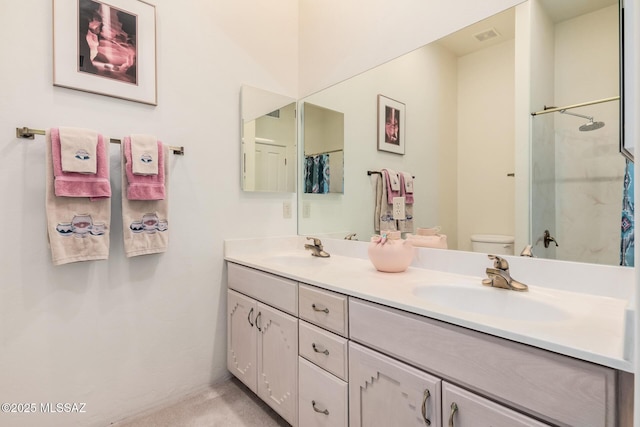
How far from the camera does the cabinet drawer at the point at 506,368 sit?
2.10 ft

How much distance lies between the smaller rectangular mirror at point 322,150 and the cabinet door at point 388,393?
120 cm

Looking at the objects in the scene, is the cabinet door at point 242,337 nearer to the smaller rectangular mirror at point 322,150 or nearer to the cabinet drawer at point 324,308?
the cabinet drawer at point 324,308

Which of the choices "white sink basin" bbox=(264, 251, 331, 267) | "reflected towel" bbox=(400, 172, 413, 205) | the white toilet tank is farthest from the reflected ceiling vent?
"white sink basin" bbox=(264, 251, 331, 267)

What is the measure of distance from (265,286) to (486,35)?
152 cm

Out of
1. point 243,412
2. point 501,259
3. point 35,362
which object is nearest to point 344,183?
point 501,259

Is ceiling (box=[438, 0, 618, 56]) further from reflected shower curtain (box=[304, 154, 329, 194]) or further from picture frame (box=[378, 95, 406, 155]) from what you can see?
reflected shower curtain (box=[304, 154, 329, 194])

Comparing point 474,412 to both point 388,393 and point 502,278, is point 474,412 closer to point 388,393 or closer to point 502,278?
point 388,393

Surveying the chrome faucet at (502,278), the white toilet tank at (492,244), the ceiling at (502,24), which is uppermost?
the ceiling at (502,24)

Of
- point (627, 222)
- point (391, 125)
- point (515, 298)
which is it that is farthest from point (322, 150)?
point (627, 222)

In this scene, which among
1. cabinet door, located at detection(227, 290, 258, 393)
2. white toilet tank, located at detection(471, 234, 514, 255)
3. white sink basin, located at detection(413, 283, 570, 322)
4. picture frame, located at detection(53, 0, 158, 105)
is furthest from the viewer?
cabinet door, located at detection(227, 290, 258, 393)

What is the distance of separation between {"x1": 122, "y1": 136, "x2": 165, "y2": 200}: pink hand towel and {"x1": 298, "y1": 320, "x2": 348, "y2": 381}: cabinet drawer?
0.94 m

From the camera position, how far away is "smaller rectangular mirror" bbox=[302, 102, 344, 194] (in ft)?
6.82

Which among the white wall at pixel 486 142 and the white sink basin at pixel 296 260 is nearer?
the white wall at pixel 486 142

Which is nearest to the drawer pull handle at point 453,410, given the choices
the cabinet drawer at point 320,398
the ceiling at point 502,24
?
the cabinet drawer at point 320,398
